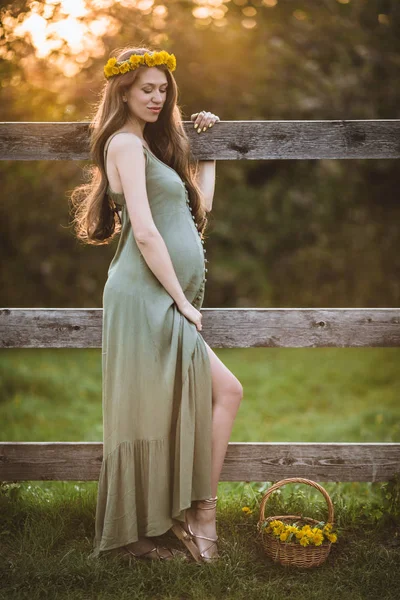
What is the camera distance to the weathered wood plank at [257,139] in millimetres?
3352

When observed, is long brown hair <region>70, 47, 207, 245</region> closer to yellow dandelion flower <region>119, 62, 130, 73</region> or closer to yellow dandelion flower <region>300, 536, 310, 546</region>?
yellow dandelion flower <region>119, 62, 130, 73</region>

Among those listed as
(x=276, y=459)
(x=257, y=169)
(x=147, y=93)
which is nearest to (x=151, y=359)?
(x=276, y=459)

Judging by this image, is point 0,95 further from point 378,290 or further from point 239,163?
point 378,290

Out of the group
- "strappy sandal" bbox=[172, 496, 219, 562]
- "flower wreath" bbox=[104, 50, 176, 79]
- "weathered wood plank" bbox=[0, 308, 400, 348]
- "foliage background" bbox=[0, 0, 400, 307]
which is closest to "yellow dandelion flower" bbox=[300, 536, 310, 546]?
"strappy sandal" bbox=[172, 496, 219, 562]

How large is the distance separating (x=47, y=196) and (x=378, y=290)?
13.6ft

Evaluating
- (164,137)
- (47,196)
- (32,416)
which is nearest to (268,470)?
(164,137)

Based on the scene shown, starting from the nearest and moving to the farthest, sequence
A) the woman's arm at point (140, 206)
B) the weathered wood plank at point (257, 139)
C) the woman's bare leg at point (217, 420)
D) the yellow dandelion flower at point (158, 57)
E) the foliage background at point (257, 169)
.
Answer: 1. the woman's arm at point (140, 206)
2. the yellow dandelion flower at point (158, 57)
3. the woman's bare leg at point (217, 420)
4. the weathered wood plank at point (257, 139)
5. the foliage background at point (257, 169)

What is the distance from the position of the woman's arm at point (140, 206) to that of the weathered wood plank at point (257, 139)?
532mm

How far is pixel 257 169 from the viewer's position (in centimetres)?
890

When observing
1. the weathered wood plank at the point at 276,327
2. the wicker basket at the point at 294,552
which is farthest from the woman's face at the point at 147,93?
the wicker basket at the point at 294,552

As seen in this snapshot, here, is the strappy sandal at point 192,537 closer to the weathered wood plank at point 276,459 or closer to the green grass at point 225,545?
the green grass at point 225,545

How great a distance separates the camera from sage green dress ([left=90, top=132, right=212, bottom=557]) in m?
2.93

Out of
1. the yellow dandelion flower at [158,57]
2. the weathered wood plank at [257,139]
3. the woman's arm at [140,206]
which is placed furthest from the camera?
the weathered wood plank at [257,139]

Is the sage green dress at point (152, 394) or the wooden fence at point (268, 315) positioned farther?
the wooden fence at point (268, 315)
